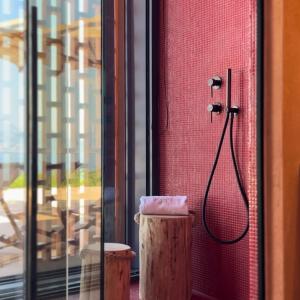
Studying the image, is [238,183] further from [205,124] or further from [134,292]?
[134,292]

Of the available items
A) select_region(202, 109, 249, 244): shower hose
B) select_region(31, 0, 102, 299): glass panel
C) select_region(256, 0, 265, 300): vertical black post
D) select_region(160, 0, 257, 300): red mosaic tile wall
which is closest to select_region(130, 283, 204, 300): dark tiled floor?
select_region(160, 0, 257, 300): red mosaic tile wall

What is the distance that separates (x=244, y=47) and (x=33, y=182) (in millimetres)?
1935

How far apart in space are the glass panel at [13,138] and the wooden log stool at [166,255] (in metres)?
1.42

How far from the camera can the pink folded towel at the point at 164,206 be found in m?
3.19

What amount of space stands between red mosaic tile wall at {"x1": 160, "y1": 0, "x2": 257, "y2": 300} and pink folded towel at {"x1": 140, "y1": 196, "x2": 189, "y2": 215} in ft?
0.99

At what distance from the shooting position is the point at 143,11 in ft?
12.8

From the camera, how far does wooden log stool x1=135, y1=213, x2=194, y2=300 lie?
3.12 meters

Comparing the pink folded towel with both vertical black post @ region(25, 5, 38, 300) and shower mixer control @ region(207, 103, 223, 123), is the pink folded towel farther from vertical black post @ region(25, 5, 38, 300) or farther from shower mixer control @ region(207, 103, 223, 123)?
vertical black post @ region(25, 5, 38, 300)

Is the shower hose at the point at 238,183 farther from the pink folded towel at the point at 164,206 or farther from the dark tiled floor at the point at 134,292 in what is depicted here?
the dark tiled floor at the point at 134,292

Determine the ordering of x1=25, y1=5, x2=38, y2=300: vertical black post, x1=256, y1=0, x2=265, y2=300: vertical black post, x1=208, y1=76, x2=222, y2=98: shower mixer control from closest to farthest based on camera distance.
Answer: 1. x1=25, y1=5, x2=38, y2=300: vertical black post
2. x1=256, y1=0, x2=265, y2=300: vertical black post
3. x1=208, y1=76, x2=222, y2=98: shower mixer control

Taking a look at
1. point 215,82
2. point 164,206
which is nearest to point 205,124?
point 215,82

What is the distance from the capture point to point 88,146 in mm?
1886

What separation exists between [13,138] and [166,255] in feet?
5.45

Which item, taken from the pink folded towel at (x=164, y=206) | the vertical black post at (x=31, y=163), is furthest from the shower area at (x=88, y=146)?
the pink folded towel at (x=164, y=206)
